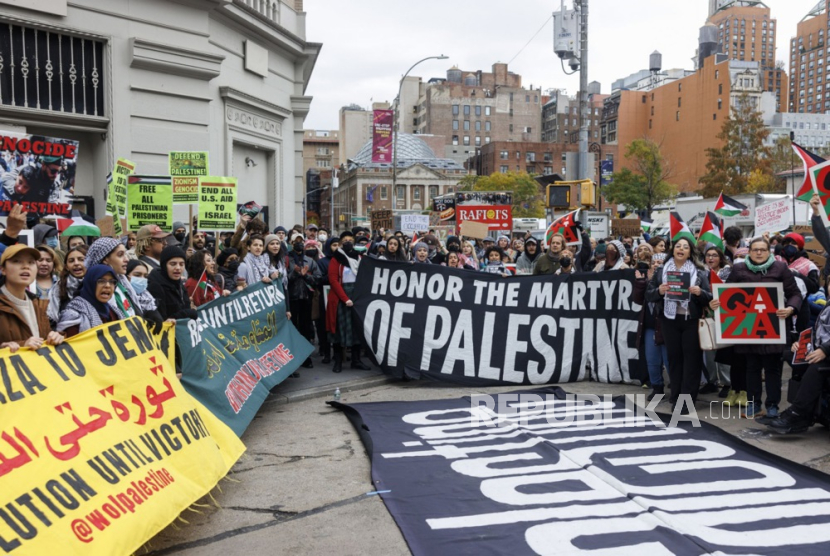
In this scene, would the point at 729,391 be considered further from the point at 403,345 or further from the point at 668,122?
the point at 668,122

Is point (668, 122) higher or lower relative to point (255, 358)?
higher

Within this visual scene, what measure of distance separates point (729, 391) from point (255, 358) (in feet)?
17.1

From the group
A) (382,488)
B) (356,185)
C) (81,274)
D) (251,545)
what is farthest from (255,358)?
(356,185)

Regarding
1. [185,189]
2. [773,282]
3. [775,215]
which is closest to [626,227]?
[775,215]

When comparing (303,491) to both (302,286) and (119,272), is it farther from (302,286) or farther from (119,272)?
(302,286)

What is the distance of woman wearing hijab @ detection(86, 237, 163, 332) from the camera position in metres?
5.61

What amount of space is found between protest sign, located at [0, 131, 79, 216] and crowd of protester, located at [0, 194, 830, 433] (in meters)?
0.51

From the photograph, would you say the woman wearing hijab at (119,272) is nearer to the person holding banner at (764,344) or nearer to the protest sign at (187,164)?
the person holding banner at (764,344)

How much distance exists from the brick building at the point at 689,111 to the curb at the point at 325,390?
8565cm

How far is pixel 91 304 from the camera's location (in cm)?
533

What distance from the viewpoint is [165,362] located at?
551 cm

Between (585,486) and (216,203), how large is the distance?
784cm

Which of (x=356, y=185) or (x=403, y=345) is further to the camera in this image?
(x=356, y=185)

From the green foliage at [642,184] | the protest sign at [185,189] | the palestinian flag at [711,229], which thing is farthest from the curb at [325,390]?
the green foliage at [642,184]
